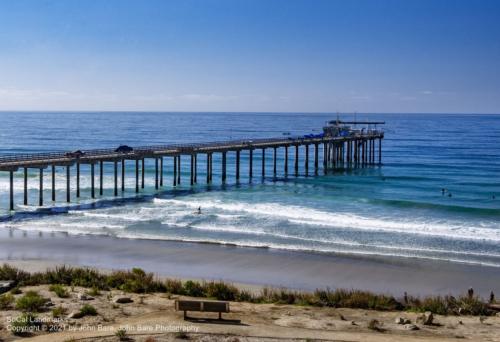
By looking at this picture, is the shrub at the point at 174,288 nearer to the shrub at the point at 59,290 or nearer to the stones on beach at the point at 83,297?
the stones on beach at the point at 83,297

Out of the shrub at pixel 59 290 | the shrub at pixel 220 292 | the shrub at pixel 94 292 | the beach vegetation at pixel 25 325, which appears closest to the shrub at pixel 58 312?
the beach vegetation at pixel 25 325

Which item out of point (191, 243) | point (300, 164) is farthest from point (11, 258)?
point (300, 164)

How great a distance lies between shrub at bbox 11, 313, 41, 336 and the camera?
52.3 ft

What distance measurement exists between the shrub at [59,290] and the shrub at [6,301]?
4.47 ft

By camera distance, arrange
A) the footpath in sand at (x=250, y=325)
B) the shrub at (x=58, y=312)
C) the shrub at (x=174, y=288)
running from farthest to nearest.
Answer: the shrub at (x=174, y=288) → the shrub at (x=58, y=312) → the footpath in sand at (x=250, y=325)

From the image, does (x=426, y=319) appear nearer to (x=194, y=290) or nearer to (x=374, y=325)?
(x=374, y=325)

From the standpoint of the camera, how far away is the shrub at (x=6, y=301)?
18.2 metres

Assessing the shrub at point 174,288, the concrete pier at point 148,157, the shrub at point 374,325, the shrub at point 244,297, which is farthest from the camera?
the concrete pier at point 148,157

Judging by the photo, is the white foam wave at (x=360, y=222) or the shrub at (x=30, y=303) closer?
the shrub at (x=30, y=303)

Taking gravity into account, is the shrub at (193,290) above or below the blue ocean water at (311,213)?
above

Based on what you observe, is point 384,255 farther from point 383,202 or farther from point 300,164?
point 300,164

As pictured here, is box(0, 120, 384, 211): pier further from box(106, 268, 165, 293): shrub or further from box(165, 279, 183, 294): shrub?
box(165, 279, 183, 294): shrub

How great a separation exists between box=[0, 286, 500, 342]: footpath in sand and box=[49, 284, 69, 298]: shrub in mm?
158

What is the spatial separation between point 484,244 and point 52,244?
23053mm
